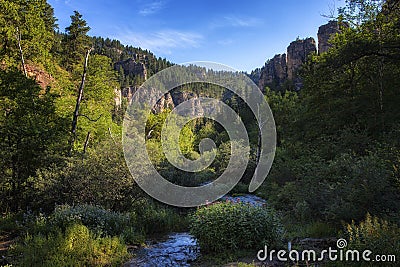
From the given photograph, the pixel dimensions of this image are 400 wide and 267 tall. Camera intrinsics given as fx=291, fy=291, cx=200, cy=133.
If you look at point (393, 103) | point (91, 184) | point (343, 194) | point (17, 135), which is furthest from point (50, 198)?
point (393, 103)

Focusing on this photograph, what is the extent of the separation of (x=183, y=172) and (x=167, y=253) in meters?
7.95

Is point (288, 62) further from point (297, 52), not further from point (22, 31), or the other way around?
point (22, 31)

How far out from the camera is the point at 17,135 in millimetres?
12250

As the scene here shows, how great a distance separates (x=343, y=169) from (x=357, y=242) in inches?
188

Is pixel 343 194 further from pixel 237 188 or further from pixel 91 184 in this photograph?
pixel 237 188

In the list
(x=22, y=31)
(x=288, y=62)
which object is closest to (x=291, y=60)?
(x=288, y=62)

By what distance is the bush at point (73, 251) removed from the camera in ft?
21.2

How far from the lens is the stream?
7360 millimetres

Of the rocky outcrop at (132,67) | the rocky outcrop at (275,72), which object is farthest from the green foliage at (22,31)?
the rocky outcrop at (132,67)

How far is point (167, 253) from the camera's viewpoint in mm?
8328

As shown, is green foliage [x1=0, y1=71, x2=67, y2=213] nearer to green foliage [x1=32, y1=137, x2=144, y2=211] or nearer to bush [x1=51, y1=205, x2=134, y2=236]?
green foliage [x1=32, y1=137, x2=144, y2=211]

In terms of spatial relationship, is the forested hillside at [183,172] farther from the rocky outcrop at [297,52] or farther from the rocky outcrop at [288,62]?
the rocky outcrop at [297,52]

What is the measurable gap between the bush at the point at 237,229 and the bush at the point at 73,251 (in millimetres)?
2189

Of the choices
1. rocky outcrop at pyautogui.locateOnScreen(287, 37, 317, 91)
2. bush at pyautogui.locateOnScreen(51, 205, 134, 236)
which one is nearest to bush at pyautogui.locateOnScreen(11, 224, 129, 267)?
bush at pyautogui.locateOnScreen(51, 205, 134, 236)
